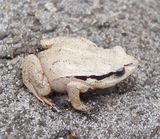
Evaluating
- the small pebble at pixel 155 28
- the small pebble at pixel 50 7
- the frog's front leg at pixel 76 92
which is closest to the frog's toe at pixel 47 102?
the frog's front leg at pixel 76 92

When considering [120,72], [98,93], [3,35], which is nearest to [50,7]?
[3,35]

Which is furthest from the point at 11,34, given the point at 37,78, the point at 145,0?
the point at 145,0

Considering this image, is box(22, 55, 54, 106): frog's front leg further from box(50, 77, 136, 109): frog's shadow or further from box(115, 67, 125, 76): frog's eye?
box(115, 67, 125, 76): frog's eye

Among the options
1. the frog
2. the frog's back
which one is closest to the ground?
the frog

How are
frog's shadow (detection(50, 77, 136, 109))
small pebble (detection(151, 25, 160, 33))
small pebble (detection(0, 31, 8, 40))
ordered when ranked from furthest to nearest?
1. small pebble (detection(151, 25, 160, 33))
2. small pebble (detection(0, 31, 8, 40))
3. frog's shadow (detection(50, 77, 136, 109))

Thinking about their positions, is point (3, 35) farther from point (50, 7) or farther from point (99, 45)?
point (99, 45)

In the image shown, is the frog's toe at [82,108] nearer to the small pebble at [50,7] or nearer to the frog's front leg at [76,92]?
the frog's front leg at [76,92]
